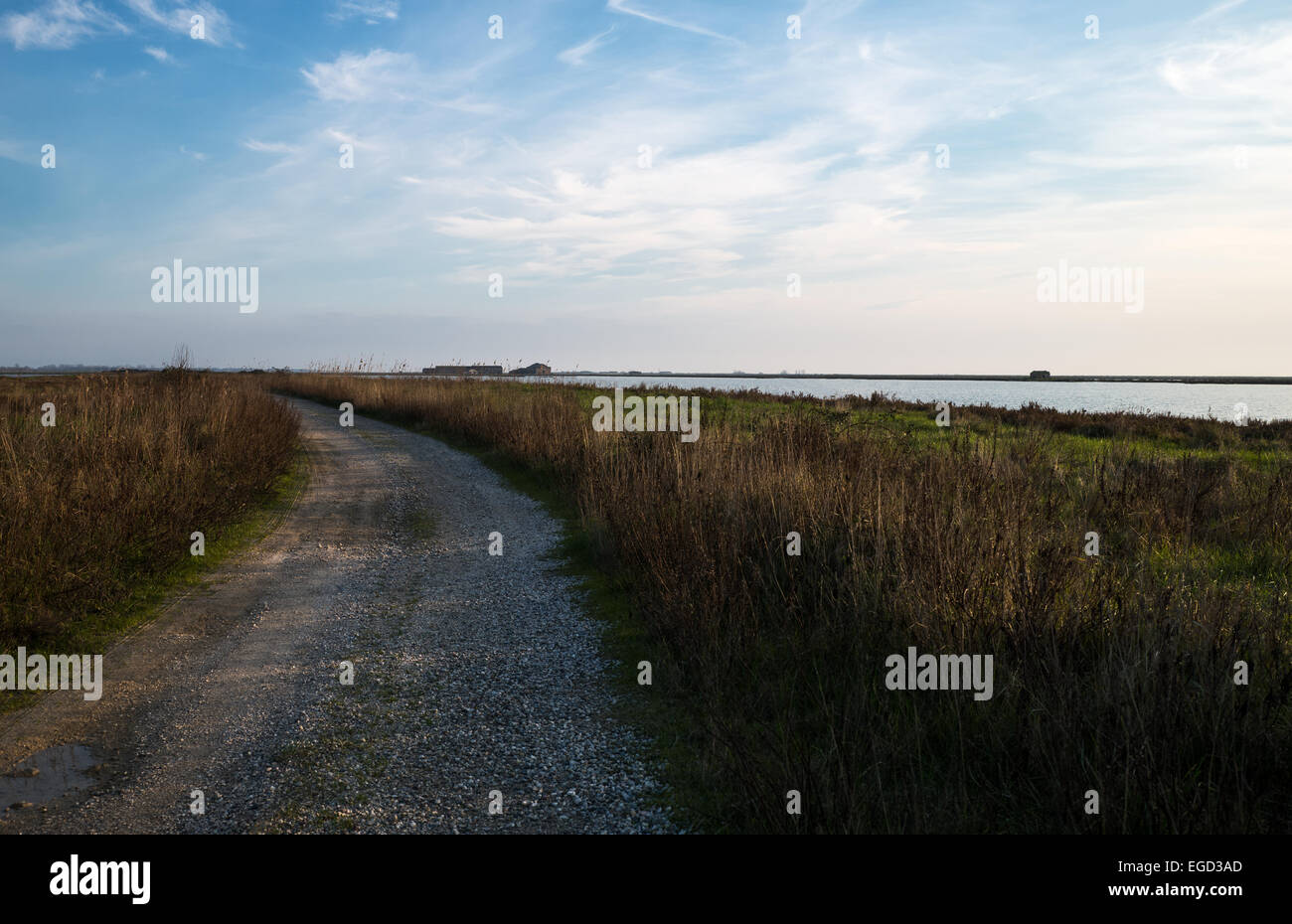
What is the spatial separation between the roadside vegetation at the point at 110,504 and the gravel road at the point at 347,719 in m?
0.58

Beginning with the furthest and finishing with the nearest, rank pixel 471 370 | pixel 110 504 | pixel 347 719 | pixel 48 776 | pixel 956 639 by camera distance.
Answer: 1. pixel 471 370
2. pixel 110 504
3. pixel 347 719
4. pixel 956 639
5. pixel 48 776

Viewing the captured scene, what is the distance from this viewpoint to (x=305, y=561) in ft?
31.5

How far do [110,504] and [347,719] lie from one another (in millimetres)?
5010

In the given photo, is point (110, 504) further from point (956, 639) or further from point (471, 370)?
point (471, 370)

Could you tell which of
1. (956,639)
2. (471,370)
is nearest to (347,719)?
(956,639)

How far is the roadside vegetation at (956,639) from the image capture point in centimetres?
357

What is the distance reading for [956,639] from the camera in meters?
4.99

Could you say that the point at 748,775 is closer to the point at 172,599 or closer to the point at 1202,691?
the point at 1202,691

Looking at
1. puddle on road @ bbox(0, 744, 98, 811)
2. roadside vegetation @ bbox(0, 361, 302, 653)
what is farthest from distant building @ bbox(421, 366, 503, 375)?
puddle on road @ bbox(0, 744, 98, 811)

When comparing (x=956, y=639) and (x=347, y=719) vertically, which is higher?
(x=956, y=639)

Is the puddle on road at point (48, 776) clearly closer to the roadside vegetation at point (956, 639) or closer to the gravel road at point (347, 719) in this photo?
the gravel road at point (347, 719)

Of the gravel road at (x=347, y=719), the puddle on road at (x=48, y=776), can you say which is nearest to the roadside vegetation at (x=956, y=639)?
the gravel road at (x=347, y=719)

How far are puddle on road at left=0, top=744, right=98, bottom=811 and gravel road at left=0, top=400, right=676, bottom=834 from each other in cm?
2
